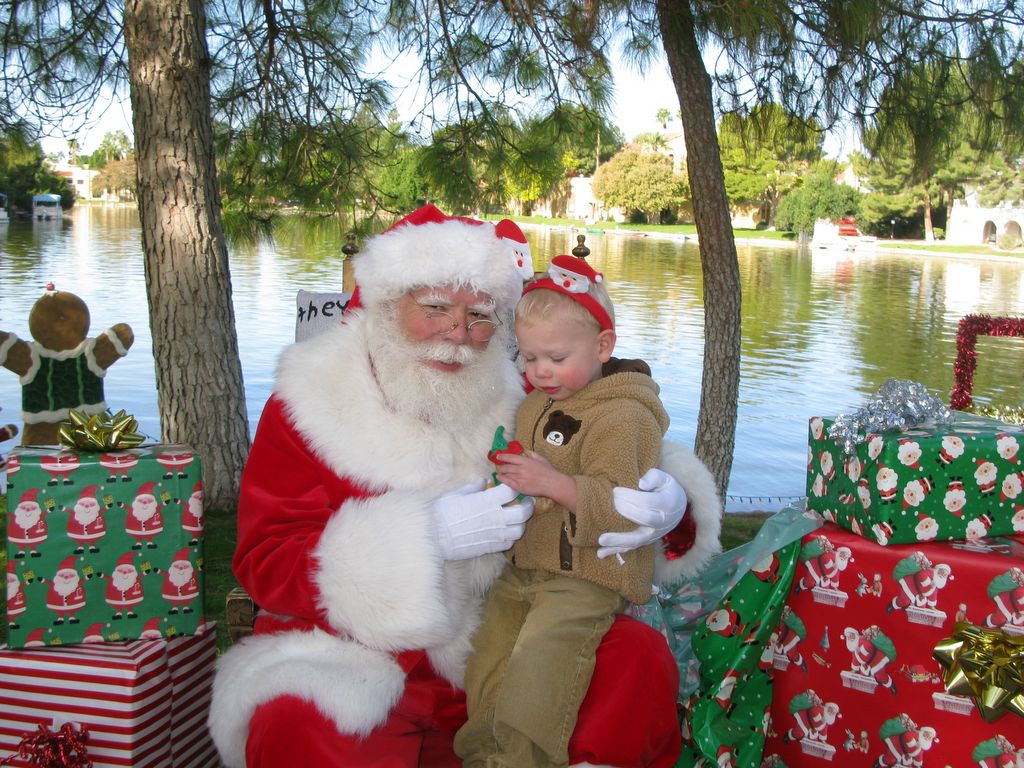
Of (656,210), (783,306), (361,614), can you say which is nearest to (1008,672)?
(361,614)

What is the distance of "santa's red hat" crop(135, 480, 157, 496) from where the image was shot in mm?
2111

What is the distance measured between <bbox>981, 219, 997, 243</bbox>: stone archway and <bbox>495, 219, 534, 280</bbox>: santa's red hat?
153ft

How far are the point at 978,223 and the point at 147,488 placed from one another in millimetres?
47416

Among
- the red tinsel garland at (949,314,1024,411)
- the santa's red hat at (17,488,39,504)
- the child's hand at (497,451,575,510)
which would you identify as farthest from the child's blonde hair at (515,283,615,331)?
the red tinsel garland at (949,314,1024,411)

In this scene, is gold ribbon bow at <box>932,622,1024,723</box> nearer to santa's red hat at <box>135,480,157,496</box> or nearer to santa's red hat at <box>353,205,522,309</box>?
santa's red hat at <box>353,205,522,309</box>

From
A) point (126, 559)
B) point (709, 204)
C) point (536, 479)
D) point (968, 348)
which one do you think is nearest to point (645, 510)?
point (536, 479)

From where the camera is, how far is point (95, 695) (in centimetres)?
206

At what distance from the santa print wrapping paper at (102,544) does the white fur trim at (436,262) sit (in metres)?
0.62

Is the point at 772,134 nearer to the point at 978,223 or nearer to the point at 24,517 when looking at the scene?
the point at 24,517

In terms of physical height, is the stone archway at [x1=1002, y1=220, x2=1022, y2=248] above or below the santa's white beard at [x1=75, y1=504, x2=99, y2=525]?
above

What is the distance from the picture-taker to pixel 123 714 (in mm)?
2064

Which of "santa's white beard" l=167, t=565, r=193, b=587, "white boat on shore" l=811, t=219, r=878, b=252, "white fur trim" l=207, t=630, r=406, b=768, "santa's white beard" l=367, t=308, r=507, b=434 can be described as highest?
"white boat on shore" l=811, t=219, r=878, b=252

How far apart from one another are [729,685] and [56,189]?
4953 cm

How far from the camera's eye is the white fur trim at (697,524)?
234 cm
